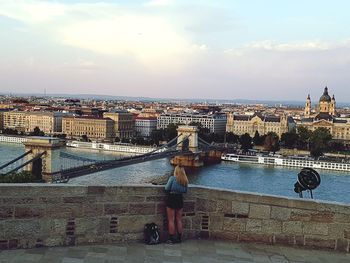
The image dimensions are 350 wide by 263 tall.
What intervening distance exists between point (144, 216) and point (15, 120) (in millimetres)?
65590

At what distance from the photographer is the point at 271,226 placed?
311cm

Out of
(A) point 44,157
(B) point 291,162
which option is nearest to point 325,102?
(B) point 291,162

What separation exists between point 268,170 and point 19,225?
31161 mm

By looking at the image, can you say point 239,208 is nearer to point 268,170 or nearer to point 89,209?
point 89,209

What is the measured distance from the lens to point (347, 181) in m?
28.6

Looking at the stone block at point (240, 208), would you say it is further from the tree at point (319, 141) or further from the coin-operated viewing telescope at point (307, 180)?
the tree at point (319, 141)

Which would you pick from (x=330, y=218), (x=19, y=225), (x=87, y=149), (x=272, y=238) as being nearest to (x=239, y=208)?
(x=272, y=238)

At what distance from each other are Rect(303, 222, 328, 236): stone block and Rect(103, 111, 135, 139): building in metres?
57.8

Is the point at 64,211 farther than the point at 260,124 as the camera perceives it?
No

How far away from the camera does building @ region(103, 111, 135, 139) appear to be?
6153 cm

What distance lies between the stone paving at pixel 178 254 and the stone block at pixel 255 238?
0.12ft

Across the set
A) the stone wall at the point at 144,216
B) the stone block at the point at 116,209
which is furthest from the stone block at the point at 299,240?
the stone block at the point at 116,209

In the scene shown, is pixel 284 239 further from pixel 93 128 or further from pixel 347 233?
pixel 93 128

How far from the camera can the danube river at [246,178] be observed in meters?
22.8
